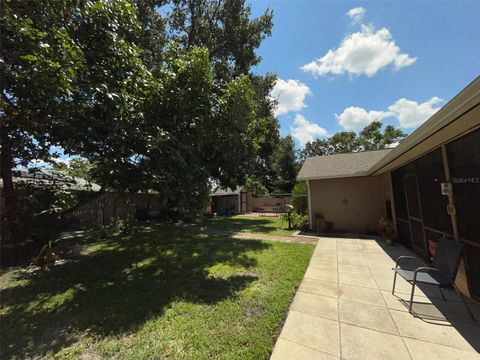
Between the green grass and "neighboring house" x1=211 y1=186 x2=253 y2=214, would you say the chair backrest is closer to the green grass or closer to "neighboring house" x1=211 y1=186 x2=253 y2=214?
the green grass

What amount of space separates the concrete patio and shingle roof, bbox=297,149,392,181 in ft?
18.2

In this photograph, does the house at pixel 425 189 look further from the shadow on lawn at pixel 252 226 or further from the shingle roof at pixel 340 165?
the shadow on lawn at pixel 252 226

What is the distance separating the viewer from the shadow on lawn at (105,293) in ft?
10.0

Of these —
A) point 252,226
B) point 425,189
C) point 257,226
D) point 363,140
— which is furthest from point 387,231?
point 363,140

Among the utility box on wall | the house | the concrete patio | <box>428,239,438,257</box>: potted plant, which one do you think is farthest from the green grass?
the utility box on wall

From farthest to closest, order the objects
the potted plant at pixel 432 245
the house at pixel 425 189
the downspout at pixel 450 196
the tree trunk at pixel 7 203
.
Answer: the tree trunk at pixel 7 203 < the potted plant at pixel 432 245 < the downspout at pixel 450 196 < the house at pixel 425 189

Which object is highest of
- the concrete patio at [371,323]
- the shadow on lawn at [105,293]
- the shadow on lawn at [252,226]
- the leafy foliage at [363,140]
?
the leafy foliage at [363,140]

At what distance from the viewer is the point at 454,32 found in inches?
211

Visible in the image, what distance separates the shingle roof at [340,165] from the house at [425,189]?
4 centimetres

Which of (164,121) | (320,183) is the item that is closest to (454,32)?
(320,183)

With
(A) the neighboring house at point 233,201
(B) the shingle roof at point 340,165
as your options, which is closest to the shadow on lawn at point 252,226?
(B) the shingle roof at point 340,165

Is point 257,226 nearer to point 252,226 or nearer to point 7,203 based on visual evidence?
point 252,226

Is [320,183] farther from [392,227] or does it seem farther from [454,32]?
[454,32]

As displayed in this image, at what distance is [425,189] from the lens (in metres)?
5.49
